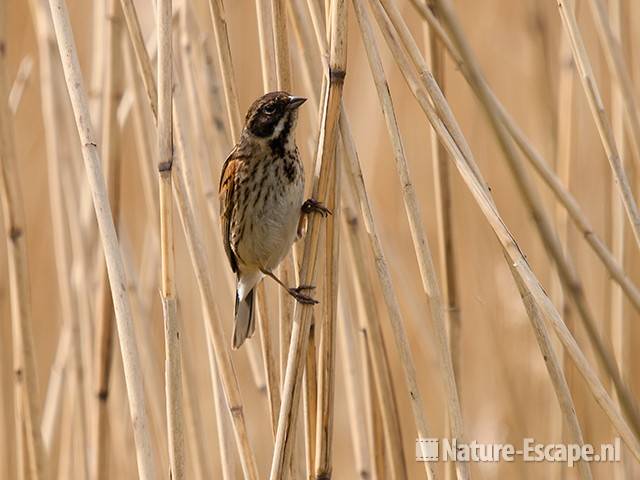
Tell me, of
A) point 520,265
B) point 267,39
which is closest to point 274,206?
point 267,39

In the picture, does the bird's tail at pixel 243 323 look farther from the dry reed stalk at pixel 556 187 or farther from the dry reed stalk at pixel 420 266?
the dry reed stalk at pixel 556 187

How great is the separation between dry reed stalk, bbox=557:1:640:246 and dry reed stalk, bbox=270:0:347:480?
0.57m

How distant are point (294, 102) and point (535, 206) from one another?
0.59m

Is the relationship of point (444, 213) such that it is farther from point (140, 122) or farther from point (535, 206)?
point (140, 122)

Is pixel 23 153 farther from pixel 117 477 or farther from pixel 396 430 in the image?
pixel 396 430

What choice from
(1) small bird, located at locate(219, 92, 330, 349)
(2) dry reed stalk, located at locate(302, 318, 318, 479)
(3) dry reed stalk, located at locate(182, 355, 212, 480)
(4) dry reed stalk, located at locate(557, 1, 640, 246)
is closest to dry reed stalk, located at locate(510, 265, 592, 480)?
(4) dry reed stalk, located at locate(557, 1, 640, 246)

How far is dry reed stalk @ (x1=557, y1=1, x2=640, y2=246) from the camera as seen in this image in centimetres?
212

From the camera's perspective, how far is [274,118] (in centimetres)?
231

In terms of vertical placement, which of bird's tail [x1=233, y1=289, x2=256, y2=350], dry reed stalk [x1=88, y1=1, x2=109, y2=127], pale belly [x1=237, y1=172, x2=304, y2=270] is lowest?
bird's tail [x1=233, y1=289, x2=256, y2=350]

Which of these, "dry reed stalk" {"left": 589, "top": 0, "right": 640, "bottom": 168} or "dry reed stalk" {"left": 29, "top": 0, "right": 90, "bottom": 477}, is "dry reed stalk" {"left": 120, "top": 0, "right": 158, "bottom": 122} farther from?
"dry reed stalk" {"left": 589, "top": 0, "right": 640, "bottom": 168}

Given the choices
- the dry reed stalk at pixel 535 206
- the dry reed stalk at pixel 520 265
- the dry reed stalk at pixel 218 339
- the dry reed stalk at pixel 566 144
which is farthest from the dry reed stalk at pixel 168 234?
the dry reed stalk at pixel 566 144

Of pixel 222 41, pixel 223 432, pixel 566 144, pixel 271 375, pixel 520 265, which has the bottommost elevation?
pixel 223 432

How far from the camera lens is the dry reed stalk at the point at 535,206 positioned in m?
2.07

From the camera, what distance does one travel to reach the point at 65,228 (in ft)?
9.54
